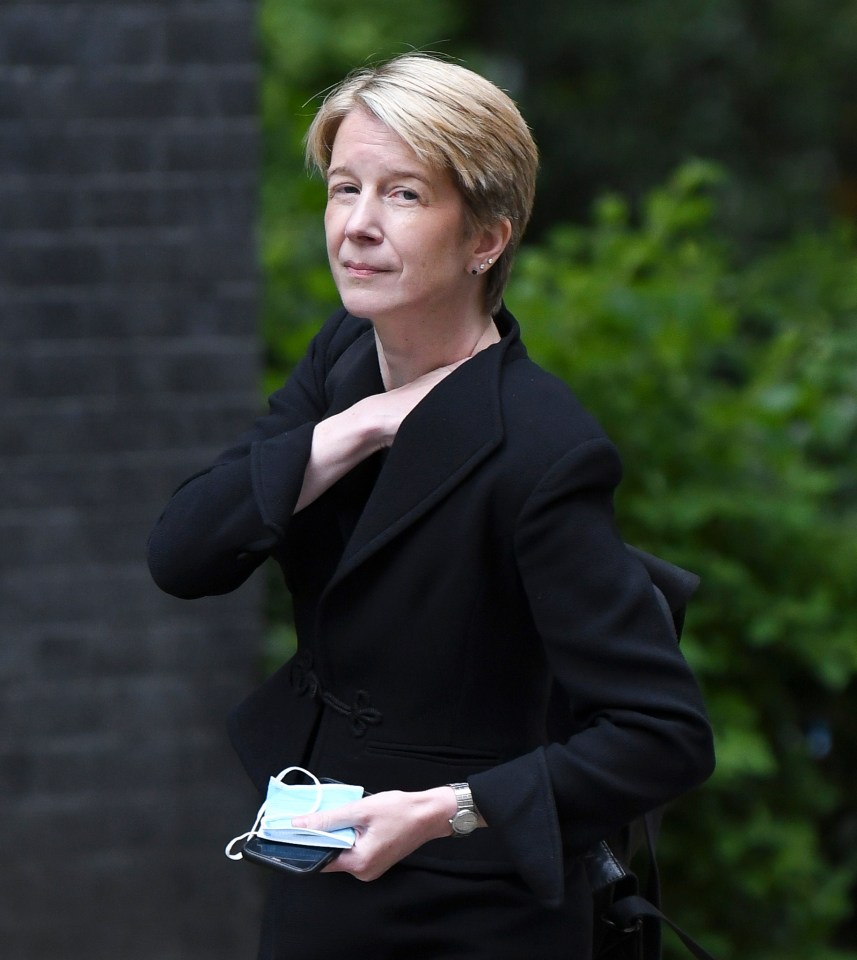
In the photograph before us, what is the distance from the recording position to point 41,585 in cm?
447

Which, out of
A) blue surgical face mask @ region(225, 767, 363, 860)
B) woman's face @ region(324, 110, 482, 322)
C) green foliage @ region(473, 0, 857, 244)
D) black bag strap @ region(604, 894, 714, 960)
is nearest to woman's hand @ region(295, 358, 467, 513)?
woman's face @ region(324, 110, 482, 322)

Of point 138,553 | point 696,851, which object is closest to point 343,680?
point 138,553

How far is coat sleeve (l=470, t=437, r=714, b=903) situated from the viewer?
1.92 metres

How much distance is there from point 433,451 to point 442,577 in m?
0.16

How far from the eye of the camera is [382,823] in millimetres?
1919

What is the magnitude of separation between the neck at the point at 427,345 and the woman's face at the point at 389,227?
0.05 metres

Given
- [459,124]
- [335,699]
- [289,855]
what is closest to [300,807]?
[289,855]

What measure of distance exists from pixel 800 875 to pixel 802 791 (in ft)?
0.83

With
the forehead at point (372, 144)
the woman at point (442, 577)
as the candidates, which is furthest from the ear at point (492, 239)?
the forehead at point (372, 144)

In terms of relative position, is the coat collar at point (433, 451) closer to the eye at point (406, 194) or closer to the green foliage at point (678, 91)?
the eye at point (406, 194)

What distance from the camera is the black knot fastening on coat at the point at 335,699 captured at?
6.88 ft

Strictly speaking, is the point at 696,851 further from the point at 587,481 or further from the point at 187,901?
the point at 587,481

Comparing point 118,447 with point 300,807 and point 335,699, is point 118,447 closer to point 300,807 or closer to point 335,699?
point 335,699

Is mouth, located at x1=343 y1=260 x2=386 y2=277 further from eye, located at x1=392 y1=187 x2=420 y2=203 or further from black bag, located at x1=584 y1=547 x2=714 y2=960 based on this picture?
black bag, located at x1=584 y1=547 x2=714 y2=960
